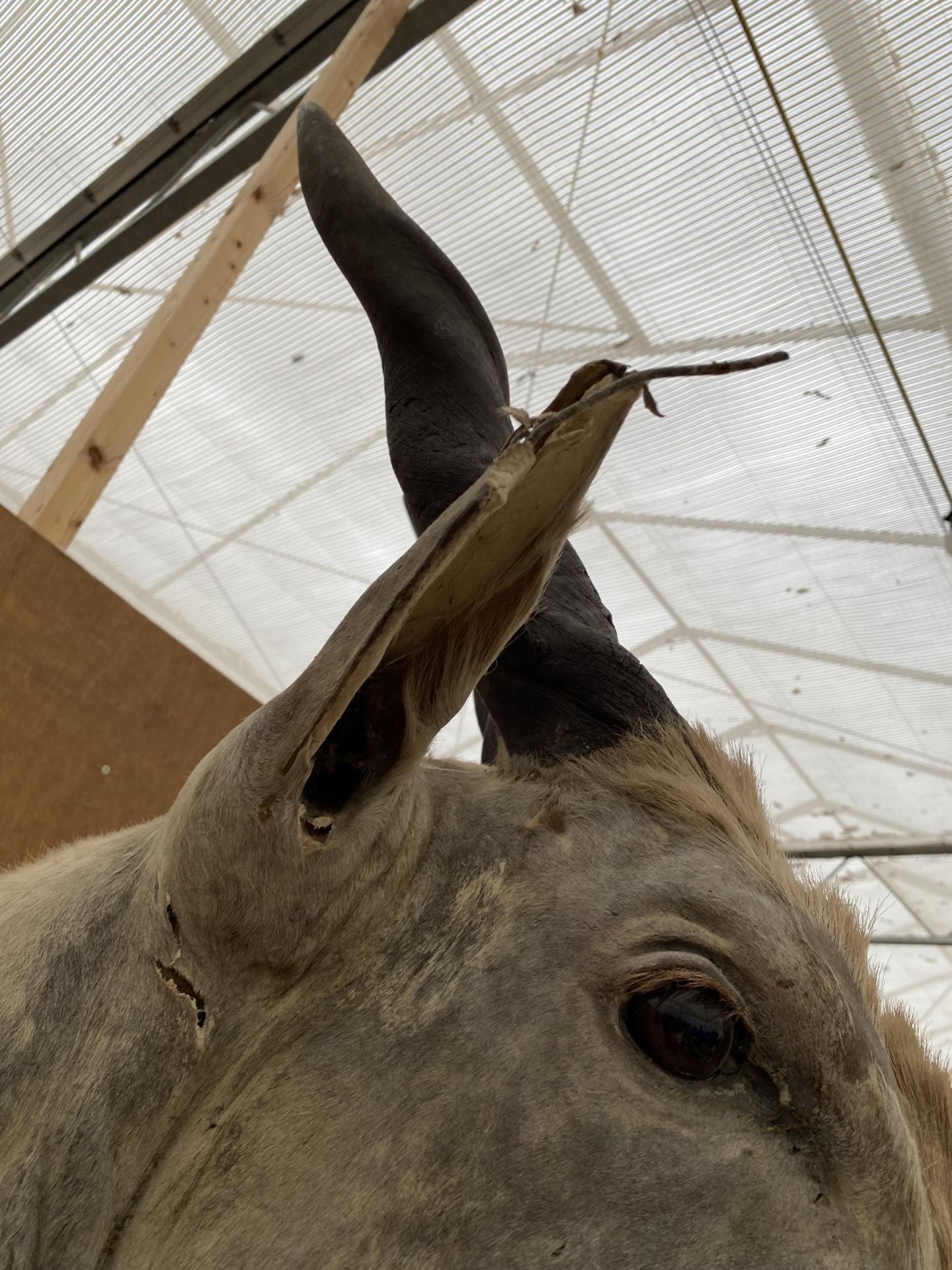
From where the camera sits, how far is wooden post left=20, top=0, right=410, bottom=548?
2811 mm

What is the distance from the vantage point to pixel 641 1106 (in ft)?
3.01

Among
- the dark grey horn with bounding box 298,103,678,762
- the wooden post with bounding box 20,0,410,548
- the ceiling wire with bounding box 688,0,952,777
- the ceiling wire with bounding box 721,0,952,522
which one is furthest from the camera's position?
the ceiling wire with bounding box 688,0,952,777

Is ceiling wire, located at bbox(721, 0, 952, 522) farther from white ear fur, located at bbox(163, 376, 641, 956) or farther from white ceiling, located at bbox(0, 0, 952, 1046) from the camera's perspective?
white ear fur, located at bbox(163, 376, 641, 956)

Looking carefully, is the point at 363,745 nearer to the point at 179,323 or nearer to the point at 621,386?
the point at 621,386

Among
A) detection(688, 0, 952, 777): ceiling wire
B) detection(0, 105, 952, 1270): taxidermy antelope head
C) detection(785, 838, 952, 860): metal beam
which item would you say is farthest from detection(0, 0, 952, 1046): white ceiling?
detection(0, 105, 952, 1270): taxidermy antelope head

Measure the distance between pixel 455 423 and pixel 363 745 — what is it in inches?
21.3

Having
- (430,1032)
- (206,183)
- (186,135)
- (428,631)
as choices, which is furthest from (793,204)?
(430,1032)

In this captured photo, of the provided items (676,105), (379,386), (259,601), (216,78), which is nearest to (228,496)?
(259,601)

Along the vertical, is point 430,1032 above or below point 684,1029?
below

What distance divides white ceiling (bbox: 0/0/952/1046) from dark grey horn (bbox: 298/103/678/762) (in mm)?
2480

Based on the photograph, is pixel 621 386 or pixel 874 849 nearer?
pixel 621 386

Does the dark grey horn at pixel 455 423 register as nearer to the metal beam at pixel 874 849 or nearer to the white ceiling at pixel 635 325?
the white ceiling at pixel 635 325

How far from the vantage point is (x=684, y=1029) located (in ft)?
3.11

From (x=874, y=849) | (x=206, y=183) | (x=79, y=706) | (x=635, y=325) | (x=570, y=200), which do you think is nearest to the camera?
(x=79, y=706)
